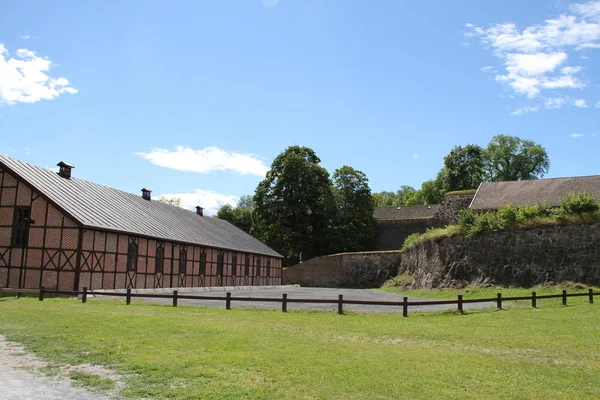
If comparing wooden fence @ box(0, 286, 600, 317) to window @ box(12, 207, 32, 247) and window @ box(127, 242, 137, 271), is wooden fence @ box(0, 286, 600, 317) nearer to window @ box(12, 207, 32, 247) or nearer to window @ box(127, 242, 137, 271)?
window @ box(12, 207, 32, 247)

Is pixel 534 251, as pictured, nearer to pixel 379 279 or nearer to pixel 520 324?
pixel 520 324

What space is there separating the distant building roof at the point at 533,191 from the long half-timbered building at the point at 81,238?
68.8 feet

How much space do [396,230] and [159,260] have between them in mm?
33929

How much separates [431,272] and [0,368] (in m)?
26.2

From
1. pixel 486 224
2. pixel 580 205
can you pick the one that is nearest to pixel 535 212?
pixel 580 205

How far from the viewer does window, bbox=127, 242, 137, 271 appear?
28156 millimetres

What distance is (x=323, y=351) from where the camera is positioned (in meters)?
10.4

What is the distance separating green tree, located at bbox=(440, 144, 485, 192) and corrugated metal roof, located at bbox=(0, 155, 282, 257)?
35.2 meters

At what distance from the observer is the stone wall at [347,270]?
47.6 m

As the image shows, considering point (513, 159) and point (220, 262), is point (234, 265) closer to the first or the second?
point (220, 262)

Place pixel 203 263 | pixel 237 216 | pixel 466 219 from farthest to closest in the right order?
1. pixel 237 216
2. pixel 203 263
3. pixel 466 219

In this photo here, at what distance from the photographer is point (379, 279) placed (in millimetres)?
47688

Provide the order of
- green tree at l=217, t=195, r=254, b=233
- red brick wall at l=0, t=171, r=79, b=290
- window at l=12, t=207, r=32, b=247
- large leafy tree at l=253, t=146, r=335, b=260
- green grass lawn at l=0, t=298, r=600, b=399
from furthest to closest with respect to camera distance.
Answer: green tree at l=217, t=195, r=254, b=233 < large leafy tree at l=253, t=146, r=335, b=260 < window at l=12, t=207, r=32, b=247 < red brick wall at l=0, t=171, r=79, b=290 < green grass lawn at l=0, t=298, r=600, b=399

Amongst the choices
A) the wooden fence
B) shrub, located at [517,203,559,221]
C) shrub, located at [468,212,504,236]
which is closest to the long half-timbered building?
the wooden fence
